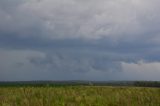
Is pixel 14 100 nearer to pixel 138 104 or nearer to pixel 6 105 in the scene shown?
pixel 6 105

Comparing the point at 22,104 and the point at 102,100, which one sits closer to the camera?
the point at 22,104

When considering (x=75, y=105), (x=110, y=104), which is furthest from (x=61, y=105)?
(x=110, y=104)

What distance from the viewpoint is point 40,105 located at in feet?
60.4

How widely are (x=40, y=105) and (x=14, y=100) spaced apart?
8.72 ft

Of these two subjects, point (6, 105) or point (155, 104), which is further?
point (155, 104)

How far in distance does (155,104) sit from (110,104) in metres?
2.51

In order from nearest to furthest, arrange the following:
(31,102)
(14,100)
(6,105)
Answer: (6,105) → (31,102) → (14,100)

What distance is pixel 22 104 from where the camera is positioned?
61.5ft

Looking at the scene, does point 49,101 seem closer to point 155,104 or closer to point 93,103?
point 93,103

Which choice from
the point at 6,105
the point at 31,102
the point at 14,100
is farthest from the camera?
the point at 14,100

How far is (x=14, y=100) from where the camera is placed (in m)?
20.5

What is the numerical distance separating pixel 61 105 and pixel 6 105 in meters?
2.69

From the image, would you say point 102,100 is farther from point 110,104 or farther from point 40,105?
point 40,105

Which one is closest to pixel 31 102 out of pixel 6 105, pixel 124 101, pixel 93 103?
pixel 6 105
